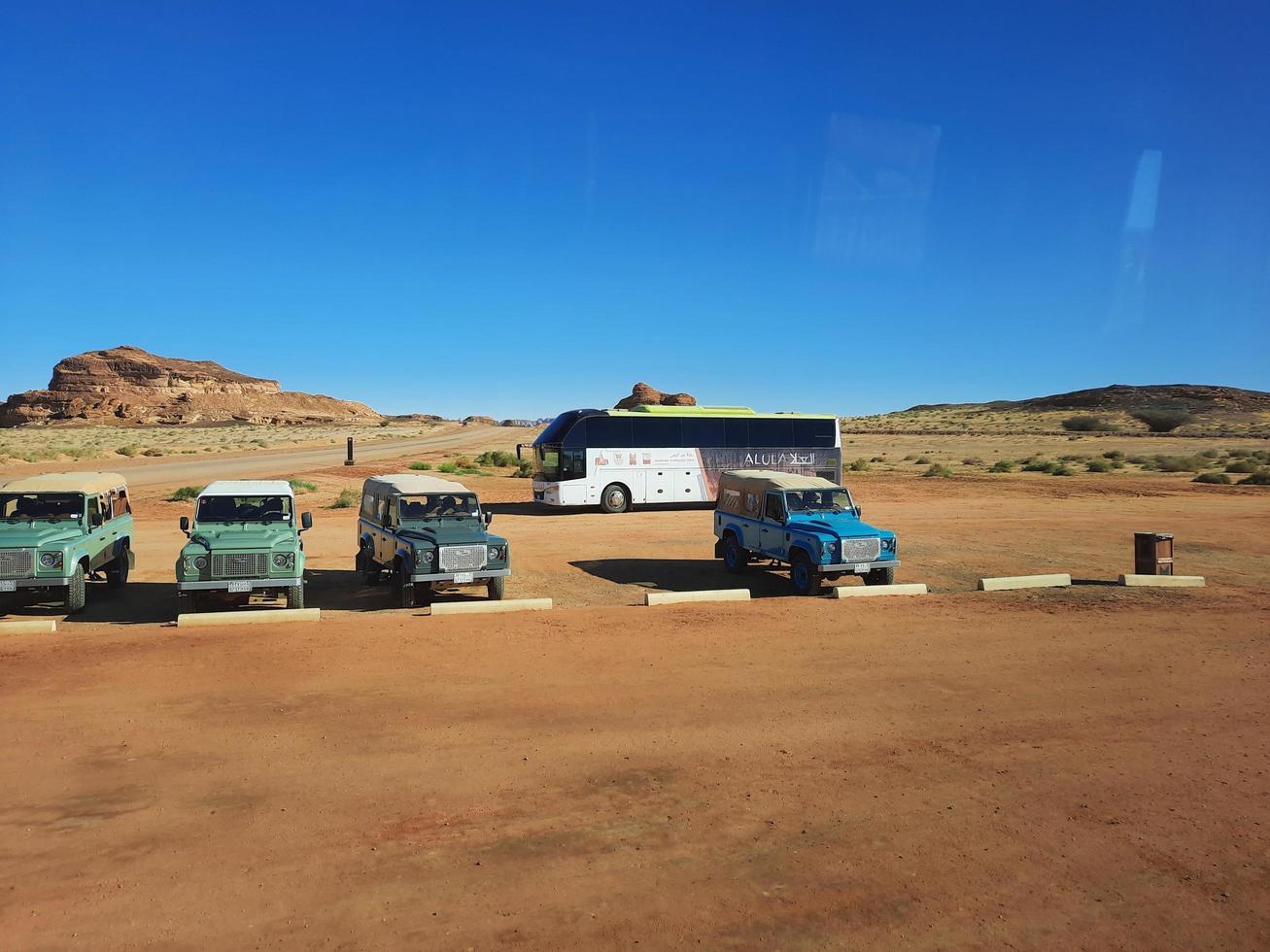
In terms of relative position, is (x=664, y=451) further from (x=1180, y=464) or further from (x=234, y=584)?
(x=1180, y=464)

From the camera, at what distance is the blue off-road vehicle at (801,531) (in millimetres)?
15289

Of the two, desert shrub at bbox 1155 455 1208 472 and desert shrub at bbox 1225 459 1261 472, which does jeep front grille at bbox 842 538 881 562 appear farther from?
desert shrub at bbox 1155 455 1208 472

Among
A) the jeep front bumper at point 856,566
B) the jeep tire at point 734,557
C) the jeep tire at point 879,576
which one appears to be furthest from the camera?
the jeep tire at point 734,557

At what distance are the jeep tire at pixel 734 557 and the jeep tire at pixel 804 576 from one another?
204cm

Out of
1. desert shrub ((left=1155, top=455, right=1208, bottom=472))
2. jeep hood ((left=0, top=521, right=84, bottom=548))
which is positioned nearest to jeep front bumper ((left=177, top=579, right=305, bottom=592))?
jeep hood ((left=0, top=521, right=84, bottom=548))

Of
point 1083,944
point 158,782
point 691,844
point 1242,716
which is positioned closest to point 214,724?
point 158,782

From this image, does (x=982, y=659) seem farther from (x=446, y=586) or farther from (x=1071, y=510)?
(x=1071, y=510)

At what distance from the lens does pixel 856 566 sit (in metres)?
15.3

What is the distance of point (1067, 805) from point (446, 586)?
1160cm

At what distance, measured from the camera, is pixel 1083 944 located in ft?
16.0

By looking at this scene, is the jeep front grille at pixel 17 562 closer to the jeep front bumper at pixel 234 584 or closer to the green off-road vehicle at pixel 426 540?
the jeep front bumper at pixel 234 584

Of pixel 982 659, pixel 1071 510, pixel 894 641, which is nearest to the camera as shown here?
pixel 982 659

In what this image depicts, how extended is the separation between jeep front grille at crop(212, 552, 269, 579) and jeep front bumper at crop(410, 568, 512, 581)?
7.17 feet

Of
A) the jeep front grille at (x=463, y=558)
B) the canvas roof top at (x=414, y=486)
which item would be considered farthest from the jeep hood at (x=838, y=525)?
the canvas roof top at (x=414, y=486)
